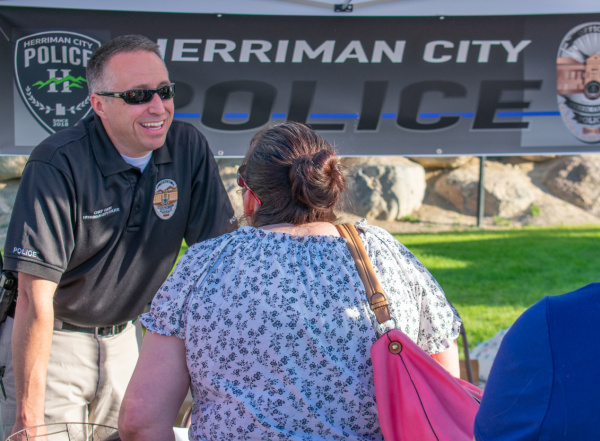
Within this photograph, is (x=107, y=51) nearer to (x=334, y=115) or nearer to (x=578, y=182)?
(x=334, y=115)

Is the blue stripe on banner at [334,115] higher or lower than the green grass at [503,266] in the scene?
higher

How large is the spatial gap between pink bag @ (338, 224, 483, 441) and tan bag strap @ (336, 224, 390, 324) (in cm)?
6

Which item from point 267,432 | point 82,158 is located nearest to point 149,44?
point 82,158

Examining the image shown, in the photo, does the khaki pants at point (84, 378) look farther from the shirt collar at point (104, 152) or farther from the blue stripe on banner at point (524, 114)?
the blue stripe on banner at point (524, 114)

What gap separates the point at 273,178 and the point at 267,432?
2.13ft

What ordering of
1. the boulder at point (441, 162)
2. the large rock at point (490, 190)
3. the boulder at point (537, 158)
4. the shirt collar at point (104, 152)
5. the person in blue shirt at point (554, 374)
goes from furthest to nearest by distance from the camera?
the boulder at point (537, 158)
the boulder at point (441, 162)
the large rock at point (490, 190)
the shirt collar at point (104, 152)
the person in blue shirt at point (554, 374)

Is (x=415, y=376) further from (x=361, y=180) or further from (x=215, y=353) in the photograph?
(x=361, y=180)

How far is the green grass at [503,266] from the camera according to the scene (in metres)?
6.30

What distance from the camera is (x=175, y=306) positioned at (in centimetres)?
158

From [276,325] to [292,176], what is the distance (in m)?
0.40

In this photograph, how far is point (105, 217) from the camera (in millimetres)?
2332

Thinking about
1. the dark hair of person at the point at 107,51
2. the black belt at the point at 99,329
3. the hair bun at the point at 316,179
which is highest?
the dark hair of person at the point at 107,51

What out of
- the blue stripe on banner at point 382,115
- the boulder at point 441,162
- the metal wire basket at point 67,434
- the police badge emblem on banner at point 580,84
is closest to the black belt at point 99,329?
the metal wire basket at point 67,434

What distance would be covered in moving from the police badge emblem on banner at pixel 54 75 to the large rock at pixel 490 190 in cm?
845
